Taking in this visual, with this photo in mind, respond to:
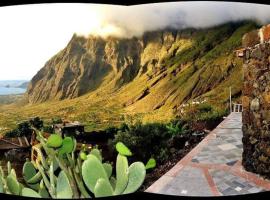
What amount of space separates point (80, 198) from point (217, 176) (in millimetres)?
1525

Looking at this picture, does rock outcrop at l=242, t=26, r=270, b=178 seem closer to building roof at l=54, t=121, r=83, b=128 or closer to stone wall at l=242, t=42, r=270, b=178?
stone wall at l=242, t=42, r=270, b=178

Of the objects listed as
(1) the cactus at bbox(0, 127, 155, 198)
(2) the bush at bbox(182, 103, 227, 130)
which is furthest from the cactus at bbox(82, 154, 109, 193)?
(2) the bush at bbox(182, 103, 227, 130)

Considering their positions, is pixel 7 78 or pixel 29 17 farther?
pixel 7 78

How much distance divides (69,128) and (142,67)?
1329 mm

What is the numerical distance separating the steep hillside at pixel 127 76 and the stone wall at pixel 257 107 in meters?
0.96

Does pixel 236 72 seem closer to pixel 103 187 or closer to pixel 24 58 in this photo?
pixel 24 58

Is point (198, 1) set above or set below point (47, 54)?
above

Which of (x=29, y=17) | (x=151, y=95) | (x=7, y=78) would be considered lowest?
(x=151, y=95)

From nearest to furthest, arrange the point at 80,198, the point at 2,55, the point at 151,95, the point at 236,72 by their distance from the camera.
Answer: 1. the point at 80,198
2. the point at 2,55
3. the point at 151,95
4. the point at 236,72

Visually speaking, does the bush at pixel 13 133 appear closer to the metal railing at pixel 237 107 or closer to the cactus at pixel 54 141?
the cactus at pixel 54 141

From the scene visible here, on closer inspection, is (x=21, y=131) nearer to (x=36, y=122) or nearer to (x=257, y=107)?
(x=36, y=122)

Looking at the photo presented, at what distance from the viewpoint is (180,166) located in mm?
4422

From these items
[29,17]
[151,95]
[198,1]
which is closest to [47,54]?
[29,17]

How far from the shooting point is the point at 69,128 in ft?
14.6
